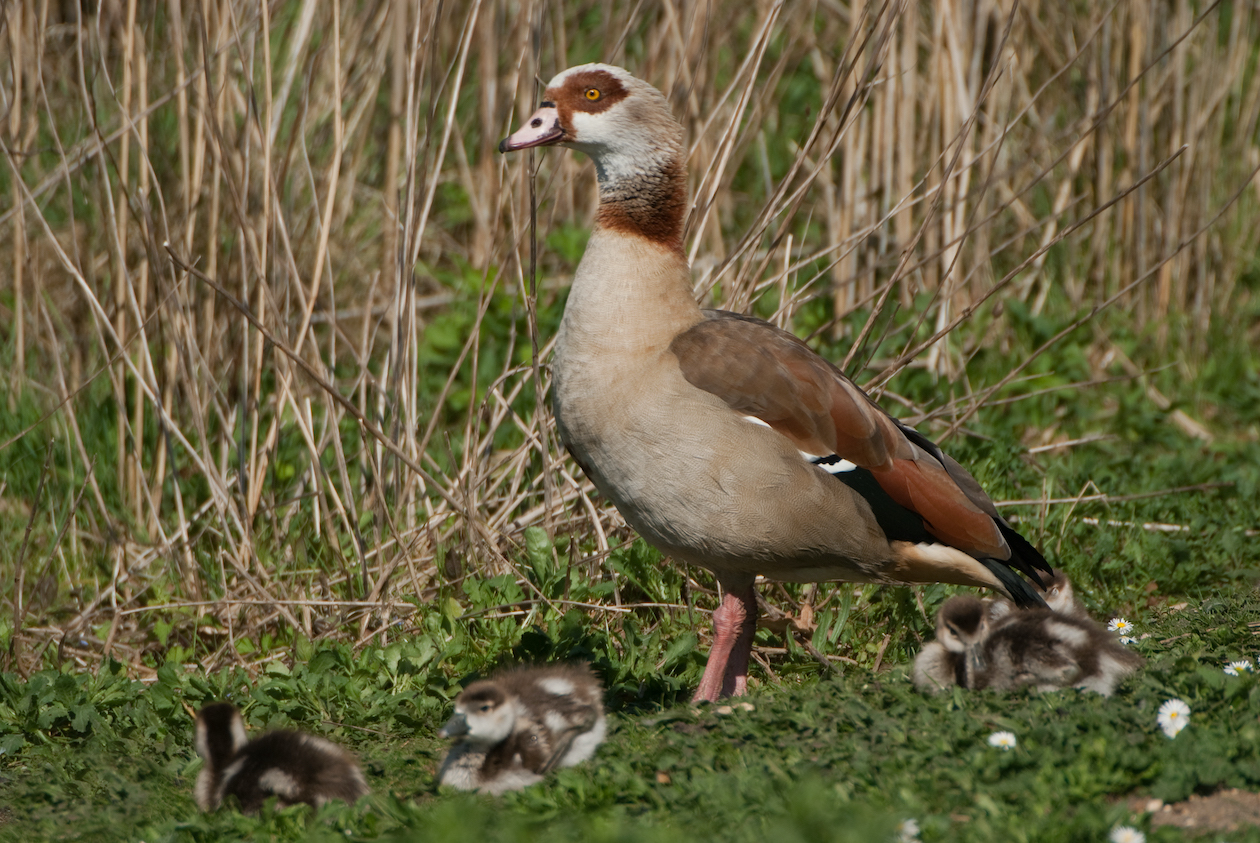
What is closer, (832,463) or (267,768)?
(267,768)

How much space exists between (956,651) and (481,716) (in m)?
1.62

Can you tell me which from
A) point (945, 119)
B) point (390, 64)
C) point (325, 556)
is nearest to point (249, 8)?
point (390, 64)

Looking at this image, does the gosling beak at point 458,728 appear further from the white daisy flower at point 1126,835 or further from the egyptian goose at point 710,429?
the white daisy flower at point 1126,835

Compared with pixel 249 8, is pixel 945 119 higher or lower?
lower

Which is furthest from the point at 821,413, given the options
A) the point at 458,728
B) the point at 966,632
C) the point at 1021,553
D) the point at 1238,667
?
the point at 458,728

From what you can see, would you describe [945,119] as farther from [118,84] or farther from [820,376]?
[118,84]

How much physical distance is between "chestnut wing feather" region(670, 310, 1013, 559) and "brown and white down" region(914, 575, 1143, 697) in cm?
26

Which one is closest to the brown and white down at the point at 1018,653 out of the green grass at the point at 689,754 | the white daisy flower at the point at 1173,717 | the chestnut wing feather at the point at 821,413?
the green grass at the point at 689,754

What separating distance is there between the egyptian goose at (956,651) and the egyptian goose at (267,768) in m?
1.84

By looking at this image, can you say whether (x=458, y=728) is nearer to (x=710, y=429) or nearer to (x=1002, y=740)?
(x=710, y=429)

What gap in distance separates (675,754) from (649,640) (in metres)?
1.31

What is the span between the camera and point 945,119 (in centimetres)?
690

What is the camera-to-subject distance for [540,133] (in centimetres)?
425

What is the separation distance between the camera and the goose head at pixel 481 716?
3475mm
